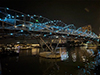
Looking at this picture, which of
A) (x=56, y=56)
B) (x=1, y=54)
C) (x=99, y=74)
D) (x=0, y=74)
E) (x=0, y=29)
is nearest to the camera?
(x=99, y=74)

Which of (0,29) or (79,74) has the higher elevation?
(0,29)

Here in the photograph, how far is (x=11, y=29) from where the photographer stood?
20.0 meters

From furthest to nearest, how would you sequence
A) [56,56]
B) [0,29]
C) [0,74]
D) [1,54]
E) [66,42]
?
1. [66,42]
2. [1,54]
3. [56,56]
4. [0,29]
5. [0,74]

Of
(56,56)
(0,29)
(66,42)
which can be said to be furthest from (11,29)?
(66,42)

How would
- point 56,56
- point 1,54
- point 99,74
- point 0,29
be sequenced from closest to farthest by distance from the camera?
point 99,74 → point 0,29 → point 56,56 → point 1,54

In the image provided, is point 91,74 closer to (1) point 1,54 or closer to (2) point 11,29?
(2) point 11,29

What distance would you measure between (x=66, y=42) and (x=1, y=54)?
87.1 metres

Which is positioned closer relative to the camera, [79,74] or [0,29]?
[79,74]

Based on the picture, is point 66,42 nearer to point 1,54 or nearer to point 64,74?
point 1,54

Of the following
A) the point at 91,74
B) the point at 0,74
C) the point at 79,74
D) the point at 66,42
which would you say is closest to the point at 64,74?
the point at 79,74

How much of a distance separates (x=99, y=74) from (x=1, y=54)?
Result: 25653 millimetres

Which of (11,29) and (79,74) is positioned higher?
(11,29)

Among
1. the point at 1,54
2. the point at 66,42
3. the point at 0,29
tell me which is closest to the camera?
the point at 0,29

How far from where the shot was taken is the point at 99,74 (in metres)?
11.9
